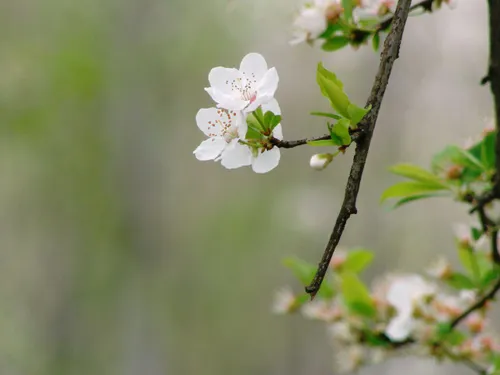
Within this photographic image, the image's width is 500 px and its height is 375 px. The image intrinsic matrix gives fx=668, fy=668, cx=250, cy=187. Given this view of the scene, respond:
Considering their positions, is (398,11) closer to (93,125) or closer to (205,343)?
(93,125)

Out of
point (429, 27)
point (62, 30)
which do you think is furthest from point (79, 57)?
point (429, 27)

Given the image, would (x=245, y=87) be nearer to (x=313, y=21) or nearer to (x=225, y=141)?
(x=225, y=141)

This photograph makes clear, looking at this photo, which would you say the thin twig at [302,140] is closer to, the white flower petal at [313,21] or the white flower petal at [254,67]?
the white flower petal at [254,67]

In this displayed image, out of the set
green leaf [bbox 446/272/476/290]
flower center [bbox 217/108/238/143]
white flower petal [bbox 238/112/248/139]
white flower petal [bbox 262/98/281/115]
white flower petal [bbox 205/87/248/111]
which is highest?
white flower petal [bbox 205/87/248/111]

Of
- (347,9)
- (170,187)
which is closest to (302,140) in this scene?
(347,9)

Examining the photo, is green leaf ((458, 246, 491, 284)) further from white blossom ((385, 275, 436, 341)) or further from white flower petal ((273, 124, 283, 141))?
white flower petal ((273, 124, 283, 141))

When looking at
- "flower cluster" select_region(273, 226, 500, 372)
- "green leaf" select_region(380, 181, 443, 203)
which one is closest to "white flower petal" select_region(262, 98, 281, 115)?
"green leaf" select_region(380, 181, 443, 203)
